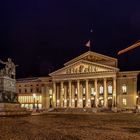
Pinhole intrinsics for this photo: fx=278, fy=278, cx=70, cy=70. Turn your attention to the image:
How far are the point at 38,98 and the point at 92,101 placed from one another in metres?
25.4

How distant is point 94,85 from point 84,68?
7279mm

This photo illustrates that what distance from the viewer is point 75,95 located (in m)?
107

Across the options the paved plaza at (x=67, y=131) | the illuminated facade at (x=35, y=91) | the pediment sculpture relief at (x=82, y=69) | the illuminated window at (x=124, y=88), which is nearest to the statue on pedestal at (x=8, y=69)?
the paved plaza at (x=67, y=131)

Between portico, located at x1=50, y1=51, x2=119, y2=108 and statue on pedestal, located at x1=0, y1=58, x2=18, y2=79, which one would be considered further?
portico, located at x1=50, y1=51, x2=119, y2=108

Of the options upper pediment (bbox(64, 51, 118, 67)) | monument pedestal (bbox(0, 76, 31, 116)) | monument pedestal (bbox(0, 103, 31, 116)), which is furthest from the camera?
upper pediment (bbox(64, 51, 118, 67))

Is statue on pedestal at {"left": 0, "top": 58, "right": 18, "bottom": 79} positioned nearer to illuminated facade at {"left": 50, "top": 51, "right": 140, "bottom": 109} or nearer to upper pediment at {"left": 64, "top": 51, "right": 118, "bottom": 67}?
illuminated facade at {"left": 50, "top": 51, "right": 140, "bottom": 109}

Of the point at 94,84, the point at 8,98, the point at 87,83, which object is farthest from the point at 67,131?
the point at 94,84

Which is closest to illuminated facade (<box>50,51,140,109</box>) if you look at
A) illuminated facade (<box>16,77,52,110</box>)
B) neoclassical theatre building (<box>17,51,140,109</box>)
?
neoclassical theatre building (<box>17,51,140,109</box>)

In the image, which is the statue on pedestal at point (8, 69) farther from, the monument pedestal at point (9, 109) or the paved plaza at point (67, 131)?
the paved plaza at point (67, 131)

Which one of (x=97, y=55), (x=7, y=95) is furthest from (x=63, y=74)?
(x=7, y=95)

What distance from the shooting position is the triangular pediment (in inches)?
3888

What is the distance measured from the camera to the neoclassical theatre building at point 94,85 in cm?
9775

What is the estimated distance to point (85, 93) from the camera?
341 feet

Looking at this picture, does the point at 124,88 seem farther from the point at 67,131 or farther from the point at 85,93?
the point at 67,131
